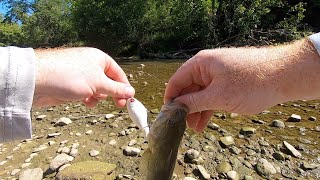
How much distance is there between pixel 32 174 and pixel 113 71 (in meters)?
2.25

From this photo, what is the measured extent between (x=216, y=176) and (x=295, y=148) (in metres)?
1.33

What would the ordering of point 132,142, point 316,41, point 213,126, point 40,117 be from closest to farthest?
point 316,41
point 132,142
point 213,126
point 40,117

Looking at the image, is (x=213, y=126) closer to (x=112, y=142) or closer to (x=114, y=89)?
(x=112, y=142)

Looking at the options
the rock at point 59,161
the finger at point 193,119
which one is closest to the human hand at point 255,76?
the finger at point 193,119

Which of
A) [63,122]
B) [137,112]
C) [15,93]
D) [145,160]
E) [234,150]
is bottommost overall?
[234,150]

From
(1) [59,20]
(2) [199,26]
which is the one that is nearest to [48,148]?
(2) [199,26]

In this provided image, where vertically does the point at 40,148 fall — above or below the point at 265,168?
above

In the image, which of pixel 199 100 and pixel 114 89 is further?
pixel 199 100

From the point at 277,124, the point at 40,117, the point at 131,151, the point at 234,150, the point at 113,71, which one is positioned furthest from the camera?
the point at 40,117

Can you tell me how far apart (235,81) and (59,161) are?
107 inches

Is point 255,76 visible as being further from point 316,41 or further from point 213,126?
point 213,126

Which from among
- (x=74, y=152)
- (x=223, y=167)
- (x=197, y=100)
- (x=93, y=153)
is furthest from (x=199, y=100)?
(x=74, y=152)

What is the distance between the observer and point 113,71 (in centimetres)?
235

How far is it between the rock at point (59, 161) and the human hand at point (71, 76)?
2.21 m
